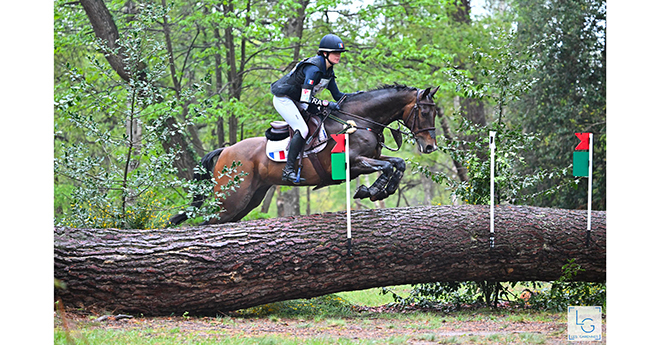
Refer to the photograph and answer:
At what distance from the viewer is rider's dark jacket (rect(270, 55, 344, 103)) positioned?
6152 mm

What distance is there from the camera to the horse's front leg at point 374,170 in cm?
598

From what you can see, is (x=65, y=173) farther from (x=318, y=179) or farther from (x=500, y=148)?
(x=500, y=148)

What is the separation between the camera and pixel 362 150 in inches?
248

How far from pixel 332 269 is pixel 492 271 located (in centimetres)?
190

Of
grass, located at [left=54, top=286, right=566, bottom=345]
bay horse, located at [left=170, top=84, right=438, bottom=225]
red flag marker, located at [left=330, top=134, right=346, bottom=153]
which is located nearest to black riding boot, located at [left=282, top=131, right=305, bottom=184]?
bay horse, located at [left=170, top=84, right=438, bottom=225]

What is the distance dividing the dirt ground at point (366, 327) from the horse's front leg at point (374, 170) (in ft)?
4.42

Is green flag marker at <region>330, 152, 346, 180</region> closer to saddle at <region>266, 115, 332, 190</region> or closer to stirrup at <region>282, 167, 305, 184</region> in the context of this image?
saddle at <region>266, 115, 332, 190</region>

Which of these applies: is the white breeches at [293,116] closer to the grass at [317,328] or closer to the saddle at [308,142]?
the saddle at [308,142]

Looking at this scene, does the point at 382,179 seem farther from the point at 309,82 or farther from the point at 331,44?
the point at 331,44

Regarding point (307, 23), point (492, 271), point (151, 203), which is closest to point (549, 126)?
point (307, 23)

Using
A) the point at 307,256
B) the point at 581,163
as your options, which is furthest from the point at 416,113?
the point at 307,256

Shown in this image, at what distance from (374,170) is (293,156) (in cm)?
102

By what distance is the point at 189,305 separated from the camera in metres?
5.55

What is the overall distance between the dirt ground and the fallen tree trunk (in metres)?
0.27
